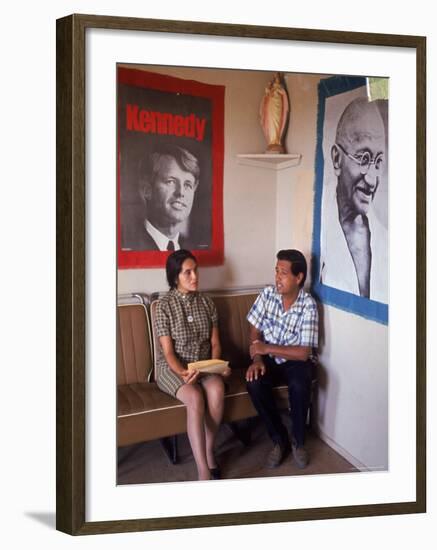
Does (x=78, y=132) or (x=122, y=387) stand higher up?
(x=78, y=132)

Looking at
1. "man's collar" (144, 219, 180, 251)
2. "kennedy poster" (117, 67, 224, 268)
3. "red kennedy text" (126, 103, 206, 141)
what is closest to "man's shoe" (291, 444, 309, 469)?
"kennedy poster" (117, 67, 224, 268)

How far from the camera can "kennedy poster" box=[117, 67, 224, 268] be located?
2.93 meters

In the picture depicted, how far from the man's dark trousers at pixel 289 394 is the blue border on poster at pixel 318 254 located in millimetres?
246

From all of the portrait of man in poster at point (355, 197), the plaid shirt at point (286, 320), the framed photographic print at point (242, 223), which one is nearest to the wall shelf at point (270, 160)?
the framed photographic print at point (242, 223)

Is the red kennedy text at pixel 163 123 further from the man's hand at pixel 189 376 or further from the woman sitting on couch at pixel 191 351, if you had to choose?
the man's hand at pixel 189 376

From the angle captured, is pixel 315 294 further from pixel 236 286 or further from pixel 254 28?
pixel 254 28

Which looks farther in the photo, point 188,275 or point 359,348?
point 359,348

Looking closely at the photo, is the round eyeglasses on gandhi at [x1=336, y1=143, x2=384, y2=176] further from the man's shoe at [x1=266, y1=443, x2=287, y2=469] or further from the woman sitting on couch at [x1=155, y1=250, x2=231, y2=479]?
the man's shoe at [x1=266, y1=443, x2=287, y2=469]

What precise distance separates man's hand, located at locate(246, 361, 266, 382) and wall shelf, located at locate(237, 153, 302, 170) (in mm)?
693

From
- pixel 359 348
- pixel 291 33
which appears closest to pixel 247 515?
pixel 359 348

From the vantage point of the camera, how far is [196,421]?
3061 millimetres

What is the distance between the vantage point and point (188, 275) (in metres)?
3.03

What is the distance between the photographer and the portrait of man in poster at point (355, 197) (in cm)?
317

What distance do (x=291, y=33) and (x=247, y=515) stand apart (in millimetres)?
1647
